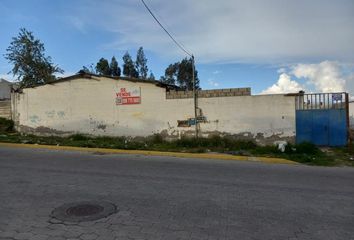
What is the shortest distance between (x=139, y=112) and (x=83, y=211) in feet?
42.7

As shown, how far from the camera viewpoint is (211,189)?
26.3 ft

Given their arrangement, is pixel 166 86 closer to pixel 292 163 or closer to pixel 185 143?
pixel 185 143

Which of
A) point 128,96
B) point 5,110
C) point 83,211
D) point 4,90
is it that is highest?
point 4,90

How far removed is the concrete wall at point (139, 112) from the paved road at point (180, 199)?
17.1 ft

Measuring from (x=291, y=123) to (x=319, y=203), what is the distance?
32.0 feet

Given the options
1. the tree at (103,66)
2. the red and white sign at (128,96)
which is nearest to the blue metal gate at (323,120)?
the red and white sign at (128,96)

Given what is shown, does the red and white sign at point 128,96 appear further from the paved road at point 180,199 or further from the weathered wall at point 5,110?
the weathered wall at point 5,110

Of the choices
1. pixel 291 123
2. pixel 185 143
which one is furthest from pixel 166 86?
pixel 291 123

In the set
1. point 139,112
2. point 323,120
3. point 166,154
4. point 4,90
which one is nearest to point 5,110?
point 139,112

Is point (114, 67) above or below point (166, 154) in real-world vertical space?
above

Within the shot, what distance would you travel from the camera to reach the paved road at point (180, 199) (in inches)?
208

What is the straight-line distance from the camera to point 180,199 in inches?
278

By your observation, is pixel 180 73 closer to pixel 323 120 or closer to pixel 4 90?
pixel 4 90

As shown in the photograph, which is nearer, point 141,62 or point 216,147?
point 216,147
